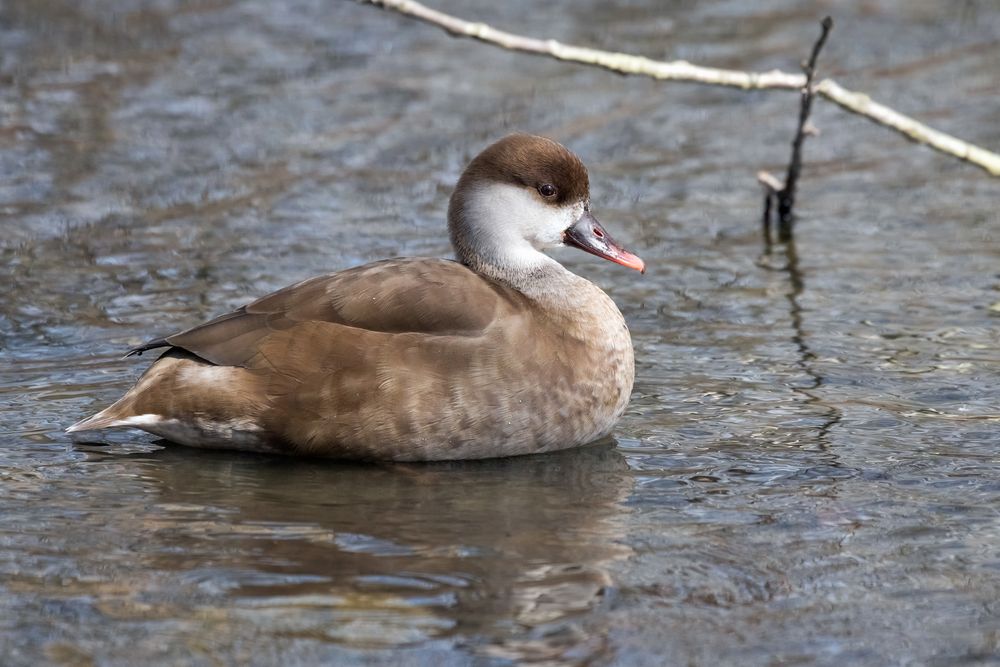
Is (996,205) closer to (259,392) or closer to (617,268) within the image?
(617,268)

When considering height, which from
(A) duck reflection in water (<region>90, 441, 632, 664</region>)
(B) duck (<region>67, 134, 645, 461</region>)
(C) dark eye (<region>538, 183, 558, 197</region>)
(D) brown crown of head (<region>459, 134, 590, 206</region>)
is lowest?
(A) duck reflection in water (<region>90, 441, 632, 664</region>)

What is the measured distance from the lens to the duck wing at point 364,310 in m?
5.69

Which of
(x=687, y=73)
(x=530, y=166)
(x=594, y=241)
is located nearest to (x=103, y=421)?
(x=530, y=166)

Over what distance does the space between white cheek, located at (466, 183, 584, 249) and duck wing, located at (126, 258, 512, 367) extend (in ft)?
1.00

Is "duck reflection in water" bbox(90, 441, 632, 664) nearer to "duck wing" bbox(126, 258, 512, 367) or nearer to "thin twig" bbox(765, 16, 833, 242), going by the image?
"duck wing" bbox(126, 258, 512, 367)

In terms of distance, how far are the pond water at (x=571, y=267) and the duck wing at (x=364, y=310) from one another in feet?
1.37

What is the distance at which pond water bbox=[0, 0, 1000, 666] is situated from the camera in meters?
4.38

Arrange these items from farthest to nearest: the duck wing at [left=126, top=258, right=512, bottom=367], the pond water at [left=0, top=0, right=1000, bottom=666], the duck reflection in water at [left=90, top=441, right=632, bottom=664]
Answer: the duck wing at [left=126, top=258, right=512, bottom=367] → the pond water at [left=0, top=0, right=1000, bottom=666] → the duck reflection in water at [left=90, top=441, right=632, bottom=664]

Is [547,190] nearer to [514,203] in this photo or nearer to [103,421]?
[514,203]

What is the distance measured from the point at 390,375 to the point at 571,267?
2911 millimetres

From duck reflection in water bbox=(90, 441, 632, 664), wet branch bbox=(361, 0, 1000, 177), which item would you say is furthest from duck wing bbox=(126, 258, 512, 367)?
wet branch bbox=(361, 0, 1000, 177)

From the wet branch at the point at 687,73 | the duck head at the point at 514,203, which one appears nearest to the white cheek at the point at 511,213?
the duck head at the point at 514,203

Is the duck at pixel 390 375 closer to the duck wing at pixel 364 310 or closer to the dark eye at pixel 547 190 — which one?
the duck wing at pixel 364 310

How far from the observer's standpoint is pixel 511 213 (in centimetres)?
611
